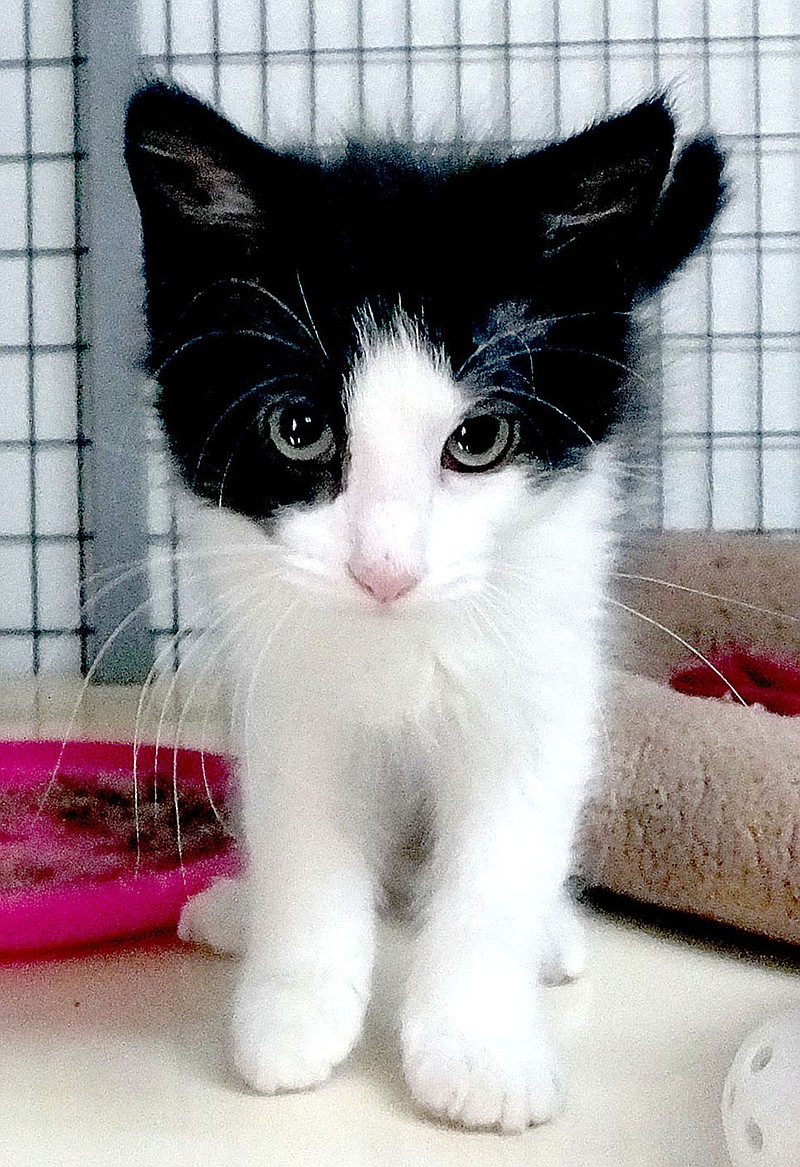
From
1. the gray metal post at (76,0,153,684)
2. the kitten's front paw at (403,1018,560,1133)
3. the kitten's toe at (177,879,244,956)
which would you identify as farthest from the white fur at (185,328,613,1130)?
the gray metal post at (76,0,153,684)

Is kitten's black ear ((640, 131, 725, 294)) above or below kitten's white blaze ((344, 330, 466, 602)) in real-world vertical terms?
above

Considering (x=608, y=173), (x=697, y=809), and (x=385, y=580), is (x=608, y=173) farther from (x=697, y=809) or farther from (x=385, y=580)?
(x=697, y=809)

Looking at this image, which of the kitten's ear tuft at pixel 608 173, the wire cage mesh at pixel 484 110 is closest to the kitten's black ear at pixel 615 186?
the kitten's ear tuft at pixel 608 173

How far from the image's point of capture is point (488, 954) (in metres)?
0.71

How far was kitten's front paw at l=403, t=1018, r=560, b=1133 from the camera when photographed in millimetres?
638

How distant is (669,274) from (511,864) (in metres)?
0.42

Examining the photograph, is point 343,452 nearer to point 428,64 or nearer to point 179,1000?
point 179,1000

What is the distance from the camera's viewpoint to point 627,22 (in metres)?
1.75

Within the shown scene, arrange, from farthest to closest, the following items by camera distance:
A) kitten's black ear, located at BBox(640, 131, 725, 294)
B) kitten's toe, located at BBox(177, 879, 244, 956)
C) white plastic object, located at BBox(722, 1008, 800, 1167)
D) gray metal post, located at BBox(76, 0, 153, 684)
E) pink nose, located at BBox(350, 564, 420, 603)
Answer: gray metal post, located at BBox(76, 0, 153, 684) < kitten's toe, located at BBox(177, 879, 244, 956) < kitten's black ear, located at BBox(640, 131, 725, 294) < pink nose, located at BBox(350, 564, 420, 603) < white plastic object, located at BBox(722, 1008, 800, 1167)

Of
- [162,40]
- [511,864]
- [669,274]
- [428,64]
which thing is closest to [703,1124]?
[511,864]

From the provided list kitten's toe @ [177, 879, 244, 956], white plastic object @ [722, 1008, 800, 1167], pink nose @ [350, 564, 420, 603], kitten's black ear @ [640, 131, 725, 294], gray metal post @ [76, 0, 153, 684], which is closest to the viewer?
white plastic object @ [722, 1008, 800, 1167]

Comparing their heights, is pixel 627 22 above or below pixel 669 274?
above

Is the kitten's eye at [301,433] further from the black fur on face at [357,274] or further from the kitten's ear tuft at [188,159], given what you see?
the kitten's ear tuft at [188,159]

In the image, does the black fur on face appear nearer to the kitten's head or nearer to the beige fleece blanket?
the kitten's head
